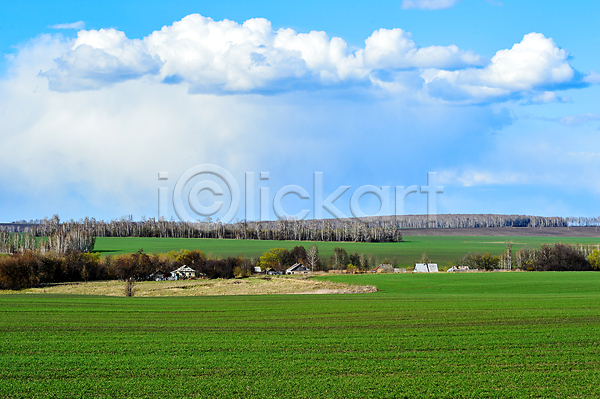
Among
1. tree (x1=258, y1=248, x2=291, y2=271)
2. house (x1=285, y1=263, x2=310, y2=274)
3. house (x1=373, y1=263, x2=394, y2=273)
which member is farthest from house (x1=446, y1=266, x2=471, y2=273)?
tree (x1=258, y1=248, x2=291, y2=271)

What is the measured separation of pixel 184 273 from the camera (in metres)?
95.1

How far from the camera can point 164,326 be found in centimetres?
2447

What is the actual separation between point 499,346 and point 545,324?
6391mm

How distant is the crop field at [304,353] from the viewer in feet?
45.7

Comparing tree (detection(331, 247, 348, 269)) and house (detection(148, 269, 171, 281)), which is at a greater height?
tree (detection(331, 247, 348, 269))

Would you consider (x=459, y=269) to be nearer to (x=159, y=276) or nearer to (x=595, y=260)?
(x=595, y=260)

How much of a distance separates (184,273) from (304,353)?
3170 inches

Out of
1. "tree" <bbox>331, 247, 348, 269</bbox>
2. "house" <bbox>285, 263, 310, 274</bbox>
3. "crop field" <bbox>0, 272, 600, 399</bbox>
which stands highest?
"crop field" <bbox>0, 272, 600, 399</bbox>

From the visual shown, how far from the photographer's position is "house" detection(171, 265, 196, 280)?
9440cm

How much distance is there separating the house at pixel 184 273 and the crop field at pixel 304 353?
64.7 meters

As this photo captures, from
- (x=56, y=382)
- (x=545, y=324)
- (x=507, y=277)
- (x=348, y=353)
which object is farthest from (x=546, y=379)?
(x=507, y=277)

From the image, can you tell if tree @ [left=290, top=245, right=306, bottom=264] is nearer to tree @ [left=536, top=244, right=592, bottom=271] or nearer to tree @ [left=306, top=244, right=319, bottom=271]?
tree @ [left=306, top=244, right=319, bottom=271]

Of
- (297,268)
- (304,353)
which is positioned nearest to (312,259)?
(297,268)

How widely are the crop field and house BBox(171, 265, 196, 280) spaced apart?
64713 mm
